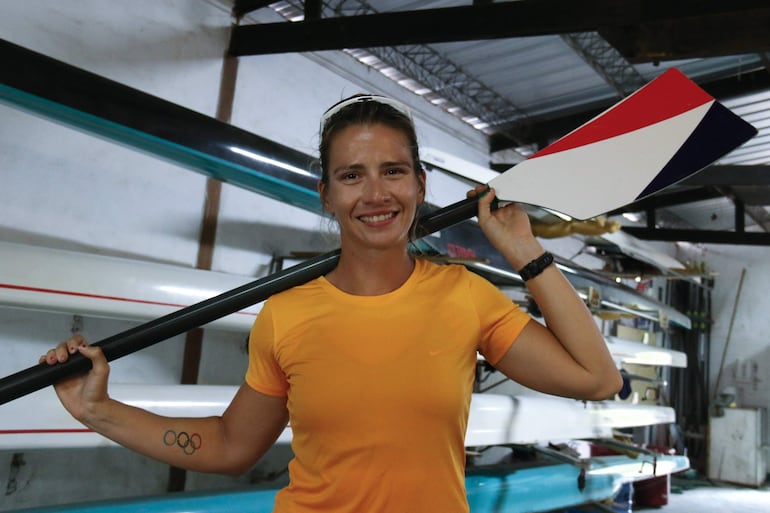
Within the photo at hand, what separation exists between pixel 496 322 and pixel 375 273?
0.70 ft

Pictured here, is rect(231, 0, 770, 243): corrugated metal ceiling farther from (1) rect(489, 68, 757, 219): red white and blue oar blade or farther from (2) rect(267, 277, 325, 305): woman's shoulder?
(2) rect(267, 277, 325, 305): woman's shoulder

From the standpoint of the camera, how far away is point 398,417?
0.95m

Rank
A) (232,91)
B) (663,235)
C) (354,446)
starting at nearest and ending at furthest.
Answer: (354,446), (232,91), (663,235)

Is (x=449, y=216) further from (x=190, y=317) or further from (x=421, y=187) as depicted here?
Result: (x=190, y=317)

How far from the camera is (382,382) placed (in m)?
0.96

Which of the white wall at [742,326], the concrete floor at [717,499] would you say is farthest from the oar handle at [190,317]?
the white wall at [742,326]

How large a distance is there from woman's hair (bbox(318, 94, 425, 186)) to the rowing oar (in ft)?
0.57

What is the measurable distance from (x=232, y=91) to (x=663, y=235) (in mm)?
5260

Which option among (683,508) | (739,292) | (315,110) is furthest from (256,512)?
(739,292)

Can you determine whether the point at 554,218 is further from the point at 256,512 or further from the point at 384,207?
the point at 384,207

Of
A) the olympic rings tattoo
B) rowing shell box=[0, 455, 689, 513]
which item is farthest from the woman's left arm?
rowing shell box=[0, 455, 689, 513]

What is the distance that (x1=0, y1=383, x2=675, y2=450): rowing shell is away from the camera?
192 cm

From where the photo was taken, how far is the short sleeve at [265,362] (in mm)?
1055

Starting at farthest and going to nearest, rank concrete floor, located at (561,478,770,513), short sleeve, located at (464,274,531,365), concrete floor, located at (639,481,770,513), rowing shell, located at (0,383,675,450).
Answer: concrete floor, located at (639,481,770,513) < concrete floor, located at (561,478,770,513) < rowing shell, located at (0,383,675,450) < short sleeve, located at (464,274,531,365)
